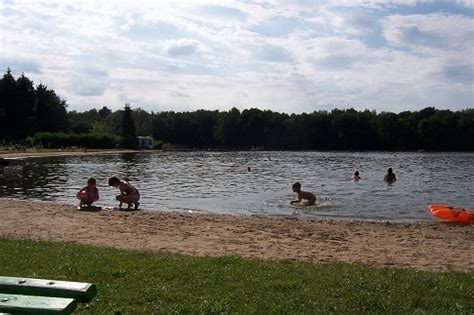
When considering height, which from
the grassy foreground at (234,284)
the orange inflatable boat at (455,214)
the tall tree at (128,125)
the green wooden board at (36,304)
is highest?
the tall tree at (128,125)

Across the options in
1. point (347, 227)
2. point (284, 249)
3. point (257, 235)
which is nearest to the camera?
point (284, 249)

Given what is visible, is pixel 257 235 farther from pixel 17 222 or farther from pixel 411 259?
pixel 17 222

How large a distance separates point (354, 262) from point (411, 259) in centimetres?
137

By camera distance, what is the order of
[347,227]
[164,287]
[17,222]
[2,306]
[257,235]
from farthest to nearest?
[347,227], [17,222], [257,235], [164,287], [2,306]

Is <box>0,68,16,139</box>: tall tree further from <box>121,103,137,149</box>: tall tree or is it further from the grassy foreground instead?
the grassy foreground

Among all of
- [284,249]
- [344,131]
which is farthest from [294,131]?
[284,249]

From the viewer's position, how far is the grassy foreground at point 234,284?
565 cm

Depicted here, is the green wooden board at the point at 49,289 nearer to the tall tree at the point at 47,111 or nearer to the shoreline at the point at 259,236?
the shoreline at the point at 259,236

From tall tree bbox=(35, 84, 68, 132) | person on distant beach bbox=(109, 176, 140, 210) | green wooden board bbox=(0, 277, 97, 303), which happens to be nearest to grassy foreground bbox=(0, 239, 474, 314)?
green wooden board bbox=(0, 277, 97, 303)

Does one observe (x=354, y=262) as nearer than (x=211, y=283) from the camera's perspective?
No

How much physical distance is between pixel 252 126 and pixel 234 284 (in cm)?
15178

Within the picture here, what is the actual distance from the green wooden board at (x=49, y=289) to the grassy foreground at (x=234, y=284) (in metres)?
1.43

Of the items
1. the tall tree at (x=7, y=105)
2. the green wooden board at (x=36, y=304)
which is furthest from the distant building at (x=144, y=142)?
the green wooden board at (x=36, y=304)

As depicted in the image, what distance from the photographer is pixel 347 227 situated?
1462cm
